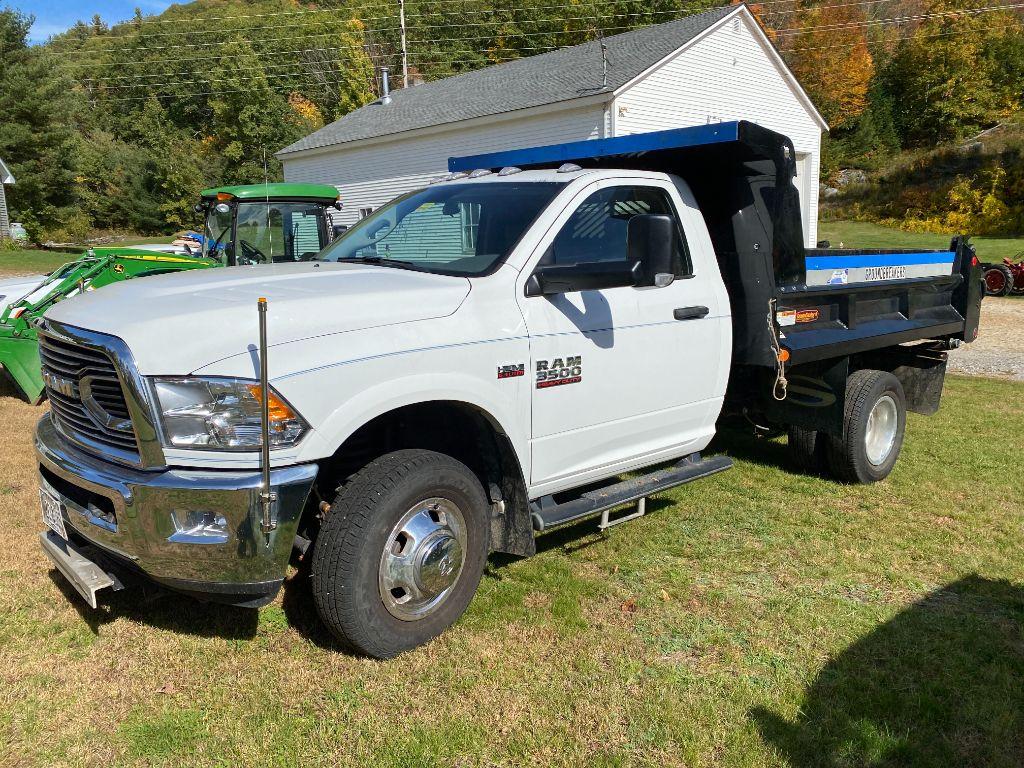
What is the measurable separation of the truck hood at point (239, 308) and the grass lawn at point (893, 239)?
90.9ft

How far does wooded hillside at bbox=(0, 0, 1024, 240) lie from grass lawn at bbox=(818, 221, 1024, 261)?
4.07 m

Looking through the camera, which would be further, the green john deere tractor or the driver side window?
the green john deere tractor

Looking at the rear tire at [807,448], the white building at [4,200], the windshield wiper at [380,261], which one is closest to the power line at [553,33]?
the white building at [4,200]

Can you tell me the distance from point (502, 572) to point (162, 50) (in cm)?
6929

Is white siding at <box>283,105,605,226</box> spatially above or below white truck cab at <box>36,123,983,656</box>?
above

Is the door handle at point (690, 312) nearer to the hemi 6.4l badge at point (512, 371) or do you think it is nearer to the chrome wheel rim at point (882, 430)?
the hemi 6.4l badge at point (512, 371)

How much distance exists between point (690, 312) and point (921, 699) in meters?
2.24

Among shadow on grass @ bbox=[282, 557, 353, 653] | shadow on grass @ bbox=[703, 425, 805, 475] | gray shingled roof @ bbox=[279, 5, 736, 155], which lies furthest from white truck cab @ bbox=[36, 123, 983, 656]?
gray shingled roof @ bbox=[279, 5, 736, 155]

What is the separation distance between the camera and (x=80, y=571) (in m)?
3.45

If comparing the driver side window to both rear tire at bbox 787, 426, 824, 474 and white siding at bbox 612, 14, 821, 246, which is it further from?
white siding at bbox 612, 14, 821, 246

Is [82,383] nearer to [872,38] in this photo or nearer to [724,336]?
[724,336]

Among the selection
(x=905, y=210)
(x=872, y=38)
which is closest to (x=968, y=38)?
(x=872, y=38)

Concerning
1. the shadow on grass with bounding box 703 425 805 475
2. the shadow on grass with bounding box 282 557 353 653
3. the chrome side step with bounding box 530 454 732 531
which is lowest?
the shadow on grass with bounding box 703 425 805 475

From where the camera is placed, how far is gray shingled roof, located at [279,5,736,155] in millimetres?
20797
